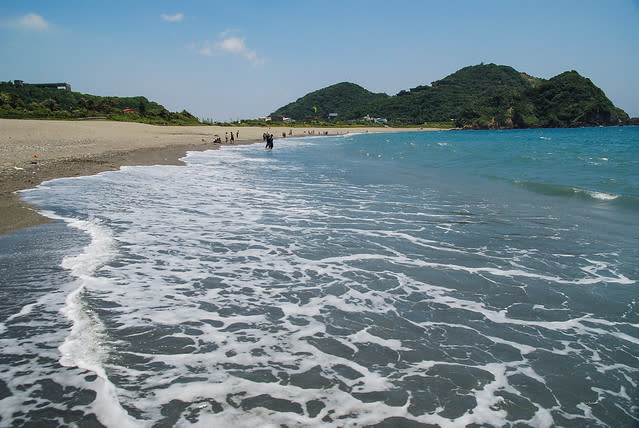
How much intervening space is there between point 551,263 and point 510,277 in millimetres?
1286

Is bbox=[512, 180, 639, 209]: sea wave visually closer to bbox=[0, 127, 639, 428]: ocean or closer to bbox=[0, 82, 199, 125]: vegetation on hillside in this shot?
bbox=[0, 127, 639, 428]: ocean

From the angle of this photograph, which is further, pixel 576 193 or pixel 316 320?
pixel 576 193

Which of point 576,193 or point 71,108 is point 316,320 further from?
point 71,108

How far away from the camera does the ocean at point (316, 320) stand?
334cm

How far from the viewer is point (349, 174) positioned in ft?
70.5

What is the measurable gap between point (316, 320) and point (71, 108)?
300 feet

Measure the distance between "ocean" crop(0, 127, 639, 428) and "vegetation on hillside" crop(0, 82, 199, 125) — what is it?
216 feet

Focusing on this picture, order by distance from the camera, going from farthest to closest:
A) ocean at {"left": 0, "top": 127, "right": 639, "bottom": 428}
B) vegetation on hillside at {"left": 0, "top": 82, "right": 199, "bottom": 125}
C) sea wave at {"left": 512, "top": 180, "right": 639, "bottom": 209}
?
vegetation on hillside at {"left": 0, "top": 82, "right": 199, "bottom": 125} → sea wave at {"left": 512, "top": 180, "right": 639, "bottom": 209} → ocean at {"left": 0, "top": 127, "right": 639, "bottom": 428}

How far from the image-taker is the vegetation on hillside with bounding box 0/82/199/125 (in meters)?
62.2

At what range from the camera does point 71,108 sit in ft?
256

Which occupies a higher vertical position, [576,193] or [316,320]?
[576,193]

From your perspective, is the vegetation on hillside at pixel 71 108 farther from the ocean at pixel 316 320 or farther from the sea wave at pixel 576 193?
the sea wave at pixel 576 193

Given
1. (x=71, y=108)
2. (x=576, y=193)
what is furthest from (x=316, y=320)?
(x=71, y=108)

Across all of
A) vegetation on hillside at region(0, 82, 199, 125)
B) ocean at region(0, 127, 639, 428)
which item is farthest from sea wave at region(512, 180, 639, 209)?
vegetation on hillside at region(0, 82, 199, 125)
